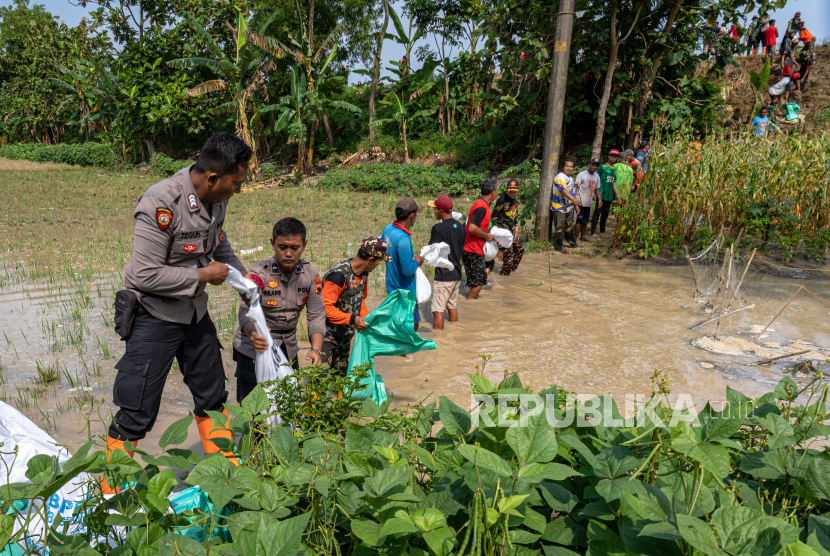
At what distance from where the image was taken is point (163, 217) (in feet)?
8.21

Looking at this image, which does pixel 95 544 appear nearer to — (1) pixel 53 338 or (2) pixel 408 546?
(2) pixel 408 546

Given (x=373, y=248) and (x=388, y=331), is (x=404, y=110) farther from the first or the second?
(x=388, y=331)

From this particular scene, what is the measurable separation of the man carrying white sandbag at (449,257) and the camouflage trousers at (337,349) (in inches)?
80.4

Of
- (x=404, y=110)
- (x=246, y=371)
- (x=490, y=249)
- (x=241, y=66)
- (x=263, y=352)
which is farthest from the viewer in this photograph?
(x=404, y=110)

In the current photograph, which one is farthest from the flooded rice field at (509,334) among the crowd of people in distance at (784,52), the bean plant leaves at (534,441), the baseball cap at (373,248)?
the crowd of people in distance at (784,52)

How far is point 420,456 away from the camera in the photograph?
1.36 metres

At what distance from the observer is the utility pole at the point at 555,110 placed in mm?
8492

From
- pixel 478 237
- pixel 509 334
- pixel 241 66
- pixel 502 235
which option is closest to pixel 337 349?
pixel 509 334

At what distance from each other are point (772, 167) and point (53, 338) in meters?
9.42

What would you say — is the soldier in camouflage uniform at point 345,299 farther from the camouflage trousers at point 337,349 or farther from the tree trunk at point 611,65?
the tree trunk at point 611,65

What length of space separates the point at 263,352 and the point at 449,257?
3148 millimetres

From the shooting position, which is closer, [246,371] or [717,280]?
[246,371]

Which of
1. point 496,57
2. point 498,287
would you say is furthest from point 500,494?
point 496,57

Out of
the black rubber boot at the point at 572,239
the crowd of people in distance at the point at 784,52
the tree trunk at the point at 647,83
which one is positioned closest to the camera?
the black rubber boot at the point at 572,239
